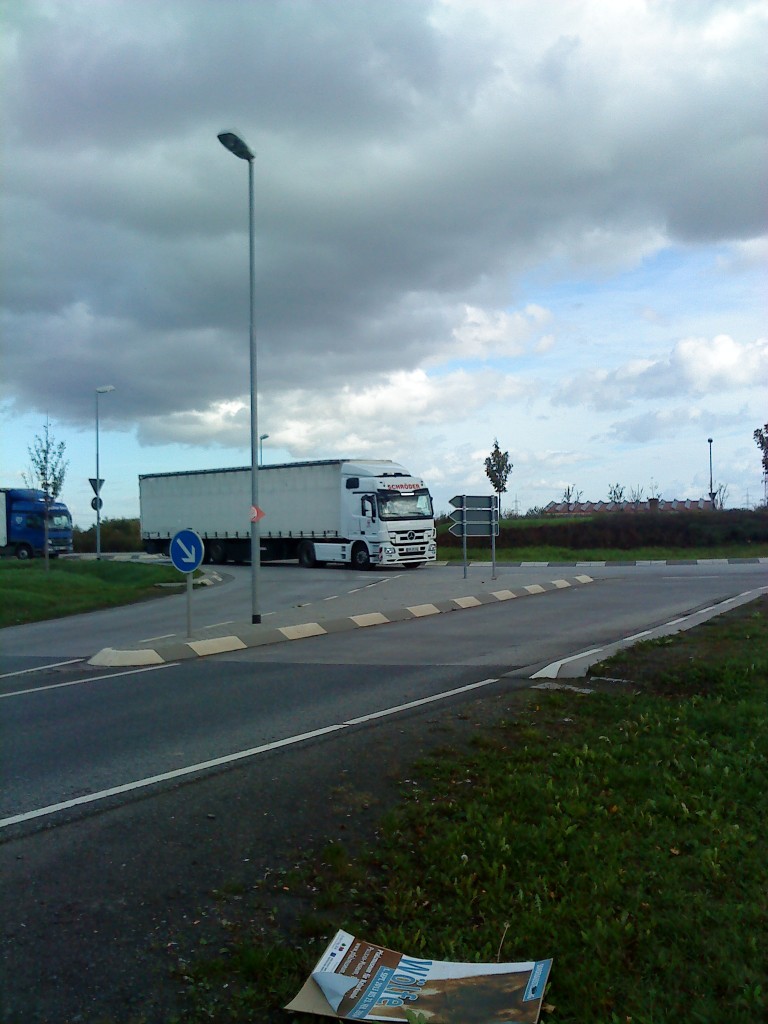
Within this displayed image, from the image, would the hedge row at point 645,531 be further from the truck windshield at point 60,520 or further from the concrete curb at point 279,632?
the concrete curb at point 279,632

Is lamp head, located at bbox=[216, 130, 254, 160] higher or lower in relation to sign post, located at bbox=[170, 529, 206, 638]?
higher

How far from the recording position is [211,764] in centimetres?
698

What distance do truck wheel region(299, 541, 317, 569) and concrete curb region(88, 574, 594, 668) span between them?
15570 millimetres

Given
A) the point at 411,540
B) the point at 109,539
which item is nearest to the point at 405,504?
the point at 411,540

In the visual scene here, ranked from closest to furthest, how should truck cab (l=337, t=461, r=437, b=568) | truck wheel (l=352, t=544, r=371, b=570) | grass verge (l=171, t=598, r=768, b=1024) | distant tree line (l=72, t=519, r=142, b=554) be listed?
1. grass verge (l=171, t=598, r=768, b=1024)
2. truck cab (l=337, t=461, r=437, b=568)
3. truck wheel (l=352, t=544, r=371, b=570)
4. distant tree line (l=72, t=519, r=142, b=554)

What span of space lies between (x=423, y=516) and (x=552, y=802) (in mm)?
28583

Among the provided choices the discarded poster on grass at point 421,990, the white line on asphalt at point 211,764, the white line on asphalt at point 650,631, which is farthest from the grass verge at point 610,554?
the discarded poster on grass at point 421,990

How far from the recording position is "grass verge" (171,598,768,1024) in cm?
347

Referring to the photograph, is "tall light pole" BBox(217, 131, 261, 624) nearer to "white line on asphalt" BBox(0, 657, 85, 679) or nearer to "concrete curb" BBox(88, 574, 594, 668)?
"concrete curb" BBox(88, 574, 594, 668)

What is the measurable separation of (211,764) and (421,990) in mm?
3769

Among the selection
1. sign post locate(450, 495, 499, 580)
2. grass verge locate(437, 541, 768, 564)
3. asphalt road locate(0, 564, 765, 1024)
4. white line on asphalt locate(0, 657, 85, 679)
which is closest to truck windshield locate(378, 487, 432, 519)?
grass verge locate(437, 541, 768, 564)

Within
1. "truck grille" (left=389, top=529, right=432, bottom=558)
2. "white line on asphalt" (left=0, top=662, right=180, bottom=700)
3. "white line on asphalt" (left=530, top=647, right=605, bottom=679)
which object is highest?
"truck grille" (left=389, top=529, right=432, bottom=558)

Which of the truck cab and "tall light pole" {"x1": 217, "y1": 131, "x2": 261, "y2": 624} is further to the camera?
the truck cab

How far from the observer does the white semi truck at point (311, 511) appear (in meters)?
33.3
